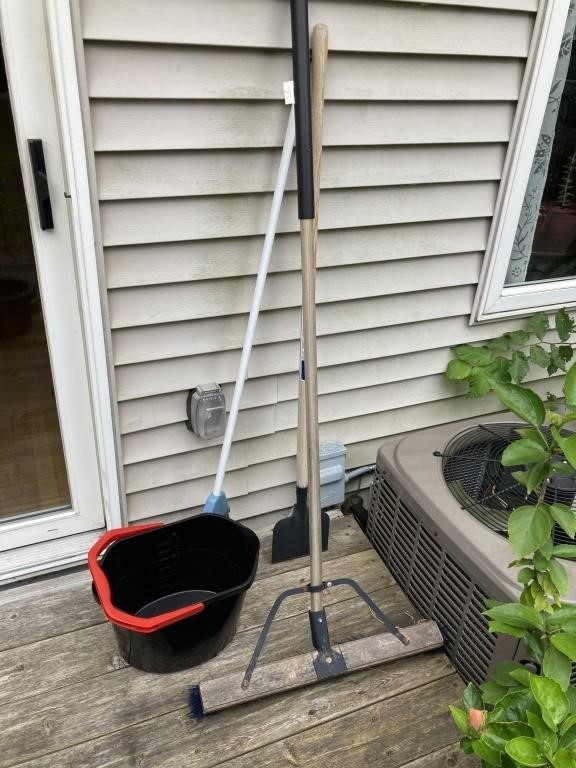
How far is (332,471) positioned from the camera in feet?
6.77

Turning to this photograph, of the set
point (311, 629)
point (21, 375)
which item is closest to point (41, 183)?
point (21, 375)

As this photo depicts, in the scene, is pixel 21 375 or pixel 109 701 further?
pixel 21 375

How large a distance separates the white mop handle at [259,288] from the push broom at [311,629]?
0.20m

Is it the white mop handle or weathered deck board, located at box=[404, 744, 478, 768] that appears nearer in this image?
weathered deck board, located at box=[404, 744, 478, 768]

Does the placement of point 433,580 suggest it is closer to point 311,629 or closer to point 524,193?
point 311,629

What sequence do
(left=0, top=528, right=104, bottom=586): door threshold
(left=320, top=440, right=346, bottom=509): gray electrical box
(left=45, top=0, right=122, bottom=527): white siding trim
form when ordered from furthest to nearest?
(left=320, top=440, right=346, bottom=509): gray electrical box
(left=0, top=528, right=104, bottom=586): door threshold
(left=45, top=0, right=122, bottom=527): white siding trim

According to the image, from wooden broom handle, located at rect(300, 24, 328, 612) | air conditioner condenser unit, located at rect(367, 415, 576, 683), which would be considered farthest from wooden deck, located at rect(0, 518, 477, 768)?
wooden broom handle, located at rect(300, 24, 328, 612)

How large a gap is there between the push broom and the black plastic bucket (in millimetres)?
106

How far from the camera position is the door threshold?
5.84 ft

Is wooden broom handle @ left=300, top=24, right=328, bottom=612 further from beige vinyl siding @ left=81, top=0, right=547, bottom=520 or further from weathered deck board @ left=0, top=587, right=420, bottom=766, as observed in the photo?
weathered deck board @ left=0, top=587, right=420, bottom=766

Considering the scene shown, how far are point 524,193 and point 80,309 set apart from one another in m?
1.41

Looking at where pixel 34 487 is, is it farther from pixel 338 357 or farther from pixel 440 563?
pixel 440 563

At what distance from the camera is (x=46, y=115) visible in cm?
138

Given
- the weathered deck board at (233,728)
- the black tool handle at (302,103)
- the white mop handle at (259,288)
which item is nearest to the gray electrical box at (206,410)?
the white mop handle at (259,288)
